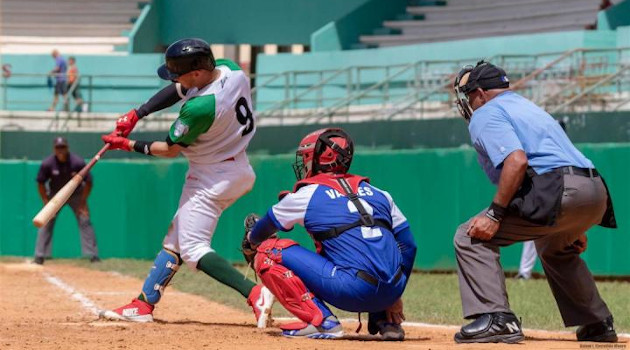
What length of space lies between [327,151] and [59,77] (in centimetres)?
1812

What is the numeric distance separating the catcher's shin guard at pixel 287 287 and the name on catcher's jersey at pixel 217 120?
1.31 metres

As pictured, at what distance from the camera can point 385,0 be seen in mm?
27703

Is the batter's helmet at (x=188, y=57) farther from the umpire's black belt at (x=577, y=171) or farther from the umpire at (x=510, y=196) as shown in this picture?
the umpire's black belt at (x=577, y=171)

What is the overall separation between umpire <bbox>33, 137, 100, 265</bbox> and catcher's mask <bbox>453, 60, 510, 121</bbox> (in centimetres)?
1071

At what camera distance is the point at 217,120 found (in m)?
8.48

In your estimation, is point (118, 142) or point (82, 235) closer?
point (118, 142)

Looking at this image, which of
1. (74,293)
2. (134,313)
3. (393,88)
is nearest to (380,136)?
(393,88)

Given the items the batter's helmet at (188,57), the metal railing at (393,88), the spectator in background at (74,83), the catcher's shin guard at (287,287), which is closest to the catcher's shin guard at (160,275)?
the batter's helmet at (188,57)

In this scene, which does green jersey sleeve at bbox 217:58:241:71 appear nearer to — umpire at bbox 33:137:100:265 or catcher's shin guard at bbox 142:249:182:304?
catcher's shin guard at bbox 142:249:182:304

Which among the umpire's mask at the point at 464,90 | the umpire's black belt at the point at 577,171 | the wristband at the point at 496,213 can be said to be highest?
the umpire's mask at the point at 464,90

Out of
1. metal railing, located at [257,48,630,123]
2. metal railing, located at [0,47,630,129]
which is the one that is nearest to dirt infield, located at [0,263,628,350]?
metal railing, located at [0,47,630,129]

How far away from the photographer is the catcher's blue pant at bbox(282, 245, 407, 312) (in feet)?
23.6

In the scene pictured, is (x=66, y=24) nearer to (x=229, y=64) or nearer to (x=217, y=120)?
(x=229, y=64)

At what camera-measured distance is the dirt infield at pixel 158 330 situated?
702 centimetres
